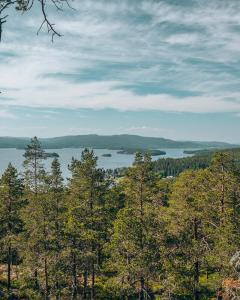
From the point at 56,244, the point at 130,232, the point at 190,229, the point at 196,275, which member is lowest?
the point at 196,275

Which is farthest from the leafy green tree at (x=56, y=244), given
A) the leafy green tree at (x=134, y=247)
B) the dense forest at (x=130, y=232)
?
the leafy green tree at (x=134, y=247)

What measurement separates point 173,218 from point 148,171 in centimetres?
609

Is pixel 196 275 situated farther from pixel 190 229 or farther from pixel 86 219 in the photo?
pixel 86 219

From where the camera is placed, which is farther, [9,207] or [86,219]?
[9,207]

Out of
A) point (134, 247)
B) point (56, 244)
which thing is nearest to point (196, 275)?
point (134, 247)

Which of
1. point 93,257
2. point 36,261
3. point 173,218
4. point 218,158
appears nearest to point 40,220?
point 36,261

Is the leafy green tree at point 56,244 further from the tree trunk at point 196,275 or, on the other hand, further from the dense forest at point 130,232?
the tree trunk at point 196,275

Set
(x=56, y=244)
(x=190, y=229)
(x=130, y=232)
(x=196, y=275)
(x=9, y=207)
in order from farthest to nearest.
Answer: (x=9, y=207), (x=190, y=229), (x=196, y=275), (x=56, y=244), (x=130, y=232)

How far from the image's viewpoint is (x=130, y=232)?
1297 inches

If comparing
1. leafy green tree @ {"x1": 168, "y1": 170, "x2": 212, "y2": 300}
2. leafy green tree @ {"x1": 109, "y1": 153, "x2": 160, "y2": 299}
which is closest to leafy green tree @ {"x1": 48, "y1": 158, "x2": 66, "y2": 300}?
leafy green tree @ {"x1": 109, "y1": 153, "x2": 160, "y2": 299}

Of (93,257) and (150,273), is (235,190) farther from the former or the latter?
(93,257)

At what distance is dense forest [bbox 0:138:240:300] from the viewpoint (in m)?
33.1

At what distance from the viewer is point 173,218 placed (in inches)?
1563

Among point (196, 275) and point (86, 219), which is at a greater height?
point (86, 219)
